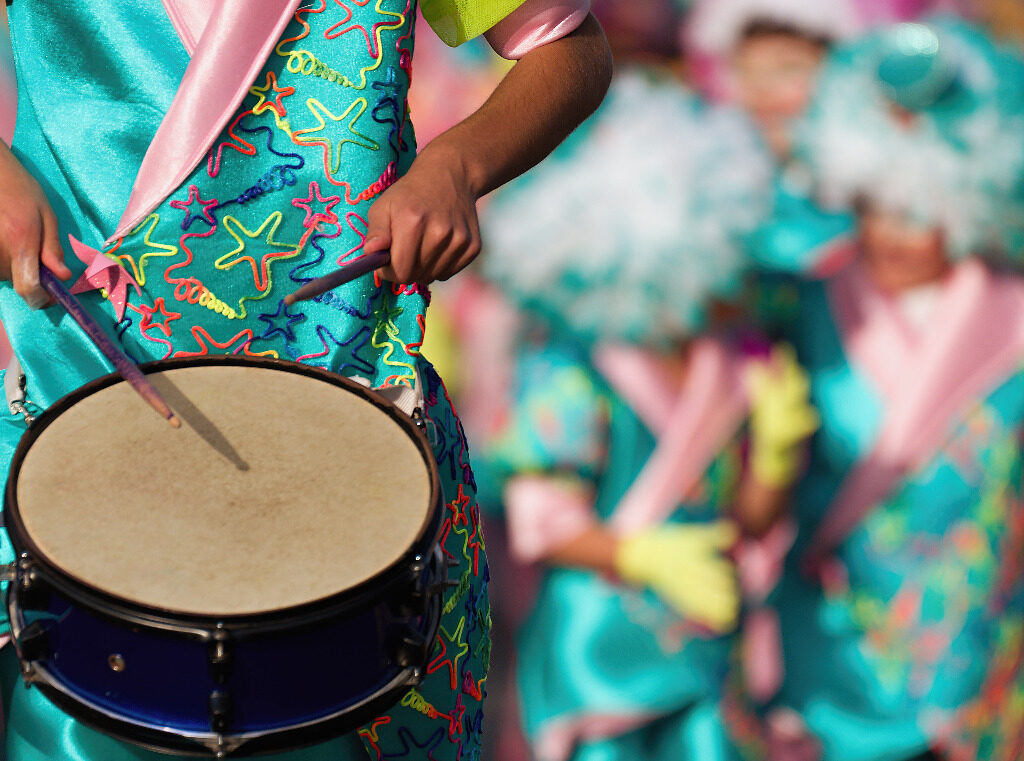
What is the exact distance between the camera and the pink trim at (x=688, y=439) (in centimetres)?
333

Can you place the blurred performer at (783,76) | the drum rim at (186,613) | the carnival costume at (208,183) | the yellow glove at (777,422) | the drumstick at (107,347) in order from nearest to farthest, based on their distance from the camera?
the drum rim at (186,613) < the drumstick at (107,347) < the carnival costume at (208,183) < the yellow glove at (777,422) < the blurred performer at (783,76)

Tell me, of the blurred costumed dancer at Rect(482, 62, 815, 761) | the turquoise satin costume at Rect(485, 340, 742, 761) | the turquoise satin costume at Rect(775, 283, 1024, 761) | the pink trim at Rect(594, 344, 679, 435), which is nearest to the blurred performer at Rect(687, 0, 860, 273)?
the turquoise satin costume at Rect(775, 283, 1024, 761)

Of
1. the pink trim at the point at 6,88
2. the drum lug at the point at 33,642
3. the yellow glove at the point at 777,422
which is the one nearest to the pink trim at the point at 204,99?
the drum lug at the point at 33,642

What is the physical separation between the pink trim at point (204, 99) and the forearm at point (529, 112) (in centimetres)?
16

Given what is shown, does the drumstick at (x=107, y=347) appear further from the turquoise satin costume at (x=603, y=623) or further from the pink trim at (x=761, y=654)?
the pink trim at (x=761, y=654)

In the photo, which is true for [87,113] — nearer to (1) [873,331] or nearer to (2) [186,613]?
(2) [186,613]

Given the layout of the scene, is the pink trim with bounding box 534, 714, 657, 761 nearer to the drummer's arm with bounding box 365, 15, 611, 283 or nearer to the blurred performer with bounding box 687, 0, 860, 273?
the blurred performer with bounding box 687, 0, 860, 273

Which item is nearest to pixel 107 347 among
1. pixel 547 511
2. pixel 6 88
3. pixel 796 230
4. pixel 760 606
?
pixel 6 88

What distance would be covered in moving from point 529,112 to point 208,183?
0.27 meters

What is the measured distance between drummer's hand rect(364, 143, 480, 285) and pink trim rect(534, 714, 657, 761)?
7.21 feet

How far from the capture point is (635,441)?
3344mm

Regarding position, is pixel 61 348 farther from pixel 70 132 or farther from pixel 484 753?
pixel 484 753

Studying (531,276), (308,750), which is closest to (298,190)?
(308,750)

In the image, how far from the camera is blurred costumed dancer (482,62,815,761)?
10.7 ft
